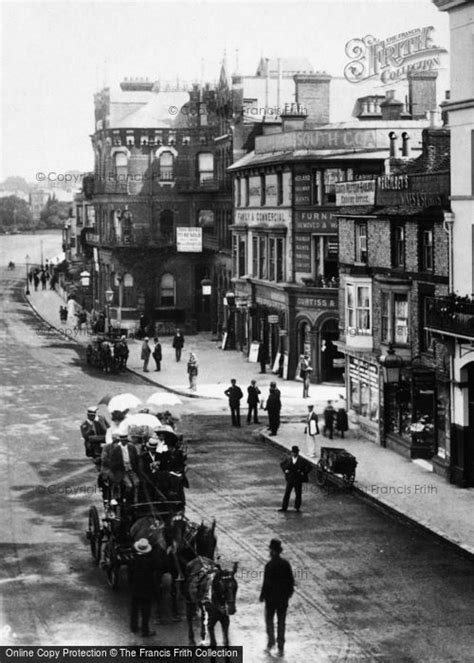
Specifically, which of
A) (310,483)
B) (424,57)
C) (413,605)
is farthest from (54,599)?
(424,57)

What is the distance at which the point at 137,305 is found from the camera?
232 feet

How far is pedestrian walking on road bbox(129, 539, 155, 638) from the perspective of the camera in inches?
687

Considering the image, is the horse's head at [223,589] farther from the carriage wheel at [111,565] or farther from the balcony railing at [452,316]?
the balcony railing at [452,316]

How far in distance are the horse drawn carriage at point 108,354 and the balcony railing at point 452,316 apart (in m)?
23.6

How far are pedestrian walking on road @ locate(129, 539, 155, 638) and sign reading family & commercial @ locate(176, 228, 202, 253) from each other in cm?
5018

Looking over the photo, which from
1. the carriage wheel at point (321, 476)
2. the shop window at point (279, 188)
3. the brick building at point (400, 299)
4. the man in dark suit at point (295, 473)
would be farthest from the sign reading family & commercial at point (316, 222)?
the man in dark suit at point (295, 473)

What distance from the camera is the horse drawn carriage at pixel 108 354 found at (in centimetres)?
5056

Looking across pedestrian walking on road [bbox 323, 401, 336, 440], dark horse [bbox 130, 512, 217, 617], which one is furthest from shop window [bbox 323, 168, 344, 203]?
dark horse [bbox 130, 512, 217, 617]

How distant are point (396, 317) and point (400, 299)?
1.74ft

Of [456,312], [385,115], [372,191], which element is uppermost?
[385,115]

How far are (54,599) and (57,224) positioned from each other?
164 metres

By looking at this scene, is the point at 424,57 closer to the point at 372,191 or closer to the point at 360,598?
the point at 372,191

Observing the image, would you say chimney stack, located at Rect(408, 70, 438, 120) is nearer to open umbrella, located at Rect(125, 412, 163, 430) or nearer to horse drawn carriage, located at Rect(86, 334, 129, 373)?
horse drawn carriage, located at Rect(86, 334, 129, 373)

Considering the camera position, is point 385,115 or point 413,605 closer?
point 413,605
